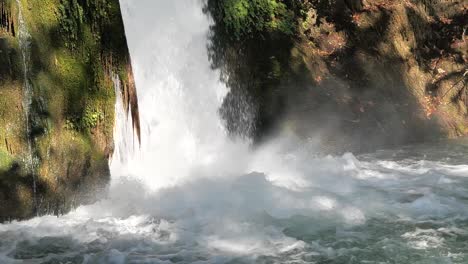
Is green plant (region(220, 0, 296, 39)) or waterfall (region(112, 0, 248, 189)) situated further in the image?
green plant (region(220, 0, 296, 39))

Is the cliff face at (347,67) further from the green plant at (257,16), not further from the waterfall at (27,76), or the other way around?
the waterfall at (27,76)

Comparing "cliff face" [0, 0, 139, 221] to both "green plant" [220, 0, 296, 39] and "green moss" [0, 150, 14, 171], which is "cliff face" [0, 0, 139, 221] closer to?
"green moss" [0, 150, 14, 171]

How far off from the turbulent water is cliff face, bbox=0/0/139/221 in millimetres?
298

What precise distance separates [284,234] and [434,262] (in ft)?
5.89

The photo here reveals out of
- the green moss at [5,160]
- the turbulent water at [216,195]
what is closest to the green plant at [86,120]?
the turbulent water at [216,195]

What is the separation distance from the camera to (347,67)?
42.4 feet

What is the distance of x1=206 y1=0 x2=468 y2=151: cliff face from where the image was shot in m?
11.4

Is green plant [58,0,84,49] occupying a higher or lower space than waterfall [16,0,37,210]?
higher

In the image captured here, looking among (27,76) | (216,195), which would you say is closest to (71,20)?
(27,76)

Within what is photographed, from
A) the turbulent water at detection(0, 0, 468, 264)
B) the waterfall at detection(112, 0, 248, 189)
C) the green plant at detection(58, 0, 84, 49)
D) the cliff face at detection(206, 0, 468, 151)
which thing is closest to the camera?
the turbulent water at detection(0, 0, 468, 264)

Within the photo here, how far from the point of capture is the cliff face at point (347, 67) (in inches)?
449

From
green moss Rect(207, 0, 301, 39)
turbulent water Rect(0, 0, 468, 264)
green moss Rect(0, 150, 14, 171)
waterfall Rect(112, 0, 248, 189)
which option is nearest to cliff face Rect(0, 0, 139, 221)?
green moss Rect(0, 150, 14, 171)

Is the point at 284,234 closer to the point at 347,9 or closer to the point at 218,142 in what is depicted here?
the point at 218,142

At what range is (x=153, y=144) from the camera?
1002 cm
